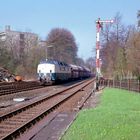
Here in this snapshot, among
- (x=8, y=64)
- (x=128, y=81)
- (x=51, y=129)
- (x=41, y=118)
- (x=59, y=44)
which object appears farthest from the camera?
(x=59, y=44)

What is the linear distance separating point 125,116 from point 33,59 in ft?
266

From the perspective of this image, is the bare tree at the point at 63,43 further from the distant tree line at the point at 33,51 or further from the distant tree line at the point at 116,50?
the distant tree line at the point at 116,50

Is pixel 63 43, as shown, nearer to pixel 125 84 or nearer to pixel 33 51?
pixel 33 51

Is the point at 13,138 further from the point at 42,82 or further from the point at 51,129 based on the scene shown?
the point at 42,82

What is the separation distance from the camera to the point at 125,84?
45.2 metres

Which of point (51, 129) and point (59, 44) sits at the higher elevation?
point (59, 44)

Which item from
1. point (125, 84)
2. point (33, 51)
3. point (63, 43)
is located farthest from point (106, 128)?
point (63, 43)

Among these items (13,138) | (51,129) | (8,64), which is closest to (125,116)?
(51,129)

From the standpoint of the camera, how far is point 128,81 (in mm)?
42750

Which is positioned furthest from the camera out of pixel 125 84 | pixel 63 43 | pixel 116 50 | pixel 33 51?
pixel 63 43

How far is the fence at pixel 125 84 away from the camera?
3904 centimetres

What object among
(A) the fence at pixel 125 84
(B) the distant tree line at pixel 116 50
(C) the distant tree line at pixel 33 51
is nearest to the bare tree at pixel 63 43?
(C) the distant tree line at pixel 33 51

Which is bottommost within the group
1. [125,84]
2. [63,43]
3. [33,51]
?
[125,84]

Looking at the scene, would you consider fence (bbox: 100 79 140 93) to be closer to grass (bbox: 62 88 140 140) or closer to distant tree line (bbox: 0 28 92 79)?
grass (bbox: 62 88 140 140)
